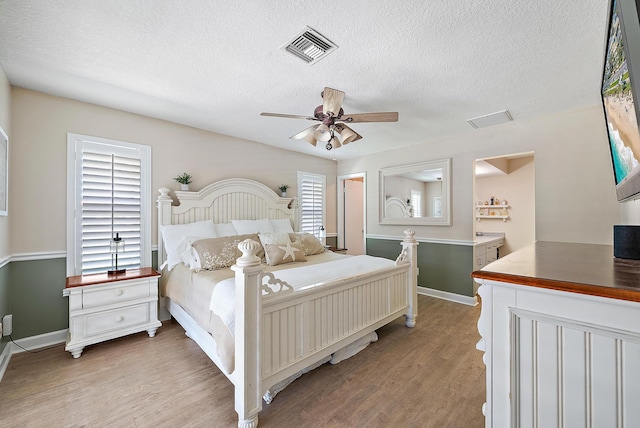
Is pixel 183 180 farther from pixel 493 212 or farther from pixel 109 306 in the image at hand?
pixel 493 212

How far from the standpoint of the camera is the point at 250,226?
365cm

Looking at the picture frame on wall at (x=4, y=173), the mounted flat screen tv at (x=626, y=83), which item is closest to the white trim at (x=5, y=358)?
the picture frame on wall at (x=4, y=173)

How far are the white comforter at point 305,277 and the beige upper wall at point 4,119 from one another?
190cm

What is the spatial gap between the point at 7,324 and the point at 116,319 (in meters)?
0.80

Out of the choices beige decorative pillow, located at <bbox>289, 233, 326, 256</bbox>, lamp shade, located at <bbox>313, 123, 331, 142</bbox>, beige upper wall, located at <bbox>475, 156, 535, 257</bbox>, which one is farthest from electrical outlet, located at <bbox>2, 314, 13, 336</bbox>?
beige upper wall, located at <bbox>475, 156, 535, 257</bbox>

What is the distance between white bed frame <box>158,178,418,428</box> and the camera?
161 cm

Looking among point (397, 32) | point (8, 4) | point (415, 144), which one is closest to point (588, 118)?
point (415, 144)

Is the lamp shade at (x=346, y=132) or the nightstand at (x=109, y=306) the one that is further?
the lamp shade at (x=346, y=132)

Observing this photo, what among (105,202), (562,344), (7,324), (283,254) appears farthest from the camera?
(283,254)

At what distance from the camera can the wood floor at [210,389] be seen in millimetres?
1672

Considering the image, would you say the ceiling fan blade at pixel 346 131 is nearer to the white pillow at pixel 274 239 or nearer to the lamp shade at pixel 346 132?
the lamp shade at pixel 346 132

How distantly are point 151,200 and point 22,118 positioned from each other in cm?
128

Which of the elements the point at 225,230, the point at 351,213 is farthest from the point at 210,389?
the point at 351,213

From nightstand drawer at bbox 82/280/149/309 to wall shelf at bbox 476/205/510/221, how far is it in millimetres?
5946
